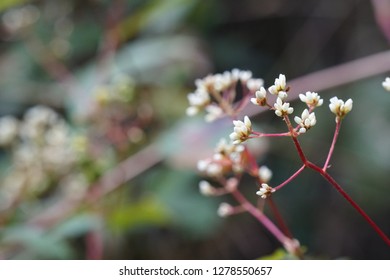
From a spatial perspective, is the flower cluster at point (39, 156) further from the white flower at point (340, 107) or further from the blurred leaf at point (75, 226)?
the white flower at point (340, 107)

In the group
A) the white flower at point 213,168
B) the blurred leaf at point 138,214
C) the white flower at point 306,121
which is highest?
the blurred leaf at point 138,214

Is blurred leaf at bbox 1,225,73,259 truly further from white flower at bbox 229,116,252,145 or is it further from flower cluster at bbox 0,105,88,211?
white flower at bbox 229,116,252,145

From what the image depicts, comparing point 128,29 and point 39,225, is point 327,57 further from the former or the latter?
point 39,225

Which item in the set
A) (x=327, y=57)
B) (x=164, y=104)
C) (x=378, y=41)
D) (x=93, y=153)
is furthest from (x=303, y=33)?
(x=93, y=153)

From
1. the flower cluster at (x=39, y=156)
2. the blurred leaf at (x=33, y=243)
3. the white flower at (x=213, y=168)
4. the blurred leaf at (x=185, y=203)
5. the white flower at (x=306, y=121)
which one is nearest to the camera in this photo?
the white flower at (x=306, y=121)

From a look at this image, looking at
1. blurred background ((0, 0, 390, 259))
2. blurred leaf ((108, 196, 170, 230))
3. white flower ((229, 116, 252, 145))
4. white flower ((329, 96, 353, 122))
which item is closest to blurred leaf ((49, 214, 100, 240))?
blurred background ((0, 0, 390, 259))

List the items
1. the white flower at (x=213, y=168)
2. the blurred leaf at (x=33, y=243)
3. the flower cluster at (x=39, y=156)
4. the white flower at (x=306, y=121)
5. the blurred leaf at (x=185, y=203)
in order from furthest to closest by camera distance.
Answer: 1. the blurred leaf at (x=185, y=203)
2. the flower cluster at (x=39, y=156)
3. the blurred leaf at (x=33, y=243)
4. the white flower at (x=213, y=168)
5. the white flower at (x=306, y=121)

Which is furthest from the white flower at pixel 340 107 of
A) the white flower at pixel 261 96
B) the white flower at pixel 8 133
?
the white flower at pixel 8 133

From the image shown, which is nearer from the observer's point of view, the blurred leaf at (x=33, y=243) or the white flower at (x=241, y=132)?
the white flower at (x=241, y=132)
